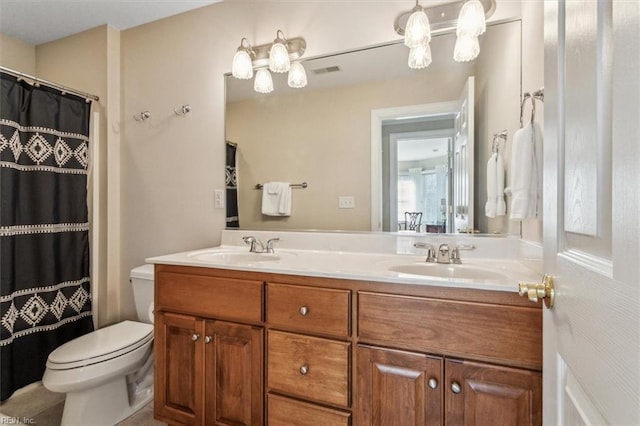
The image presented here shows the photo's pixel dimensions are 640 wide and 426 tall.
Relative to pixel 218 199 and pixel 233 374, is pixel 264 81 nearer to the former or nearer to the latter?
pixel 218 199

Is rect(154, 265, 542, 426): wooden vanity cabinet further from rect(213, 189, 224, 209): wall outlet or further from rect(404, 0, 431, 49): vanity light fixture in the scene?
rect(404, 0, 431, 49): vanity light fixture

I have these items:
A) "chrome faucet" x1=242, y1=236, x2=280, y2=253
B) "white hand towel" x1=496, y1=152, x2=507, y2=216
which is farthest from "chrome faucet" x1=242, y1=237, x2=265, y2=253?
"white hand towel" x1=496, y1=152, x2=507, y2=216

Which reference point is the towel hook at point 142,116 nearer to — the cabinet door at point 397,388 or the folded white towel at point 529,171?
the cabinet door at point 397,388

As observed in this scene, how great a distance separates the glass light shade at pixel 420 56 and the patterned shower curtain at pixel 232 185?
1.15 metres

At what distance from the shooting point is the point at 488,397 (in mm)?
933

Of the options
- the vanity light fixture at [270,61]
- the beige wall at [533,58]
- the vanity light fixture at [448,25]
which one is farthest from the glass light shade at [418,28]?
the vanity light fixture at [270,61]

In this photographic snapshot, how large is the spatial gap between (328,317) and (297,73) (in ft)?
4.53

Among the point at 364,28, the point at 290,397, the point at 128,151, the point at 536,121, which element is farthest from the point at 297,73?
the point at 290,397

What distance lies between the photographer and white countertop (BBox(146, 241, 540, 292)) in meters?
1.00

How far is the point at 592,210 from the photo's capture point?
47cm

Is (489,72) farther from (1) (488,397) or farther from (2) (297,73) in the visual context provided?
(1) (488,397)

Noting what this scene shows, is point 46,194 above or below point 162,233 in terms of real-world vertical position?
above

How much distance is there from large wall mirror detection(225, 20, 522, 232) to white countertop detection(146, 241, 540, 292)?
0.20m

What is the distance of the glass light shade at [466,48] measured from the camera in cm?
144
